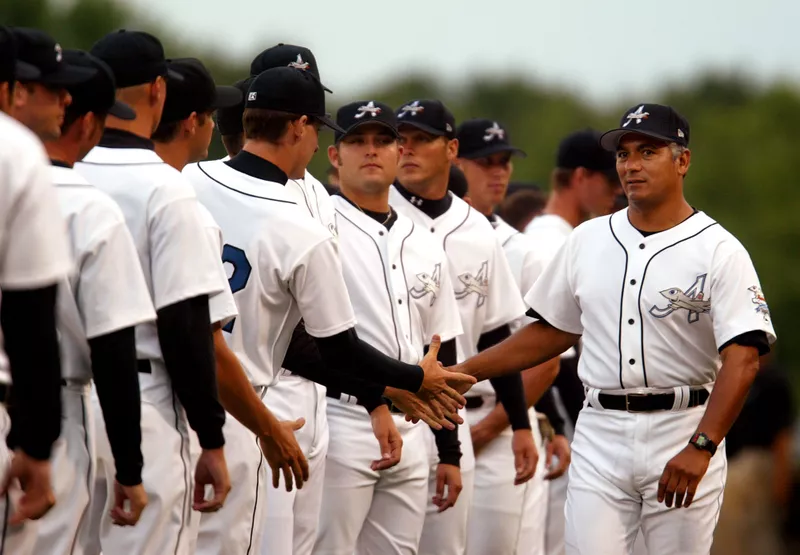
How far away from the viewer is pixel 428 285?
6.56 m

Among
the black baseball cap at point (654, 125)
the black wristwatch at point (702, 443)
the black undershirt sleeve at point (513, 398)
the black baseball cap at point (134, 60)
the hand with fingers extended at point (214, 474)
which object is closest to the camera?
the hand with fingers extended at point (214, 474)

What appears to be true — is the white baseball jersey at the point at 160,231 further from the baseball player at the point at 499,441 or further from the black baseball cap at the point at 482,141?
the black baseball cap at the point at 482,141

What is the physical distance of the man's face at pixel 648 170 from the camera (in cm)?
589

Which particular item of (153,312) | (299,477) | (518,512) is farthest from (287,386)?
(518,512)

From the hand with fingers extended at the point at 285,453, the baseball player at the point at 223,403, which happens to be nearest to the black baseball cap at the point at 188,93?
the baseball player at the point at 223,403

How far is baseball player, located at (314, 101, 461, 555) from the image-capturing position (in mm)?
6195

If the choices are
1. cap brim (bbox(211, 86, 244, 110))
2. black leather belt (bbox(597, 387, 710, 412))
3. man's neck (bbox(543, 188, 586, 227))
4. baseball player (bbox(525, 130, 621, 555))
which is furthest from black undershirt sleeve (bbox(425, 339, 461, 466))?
man's neck (bbox(543, 188, 586, 227))

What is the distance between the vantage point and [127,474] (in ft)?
13.1

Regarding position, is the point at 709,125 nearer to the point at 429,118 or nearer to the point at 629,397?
the point at 429,118

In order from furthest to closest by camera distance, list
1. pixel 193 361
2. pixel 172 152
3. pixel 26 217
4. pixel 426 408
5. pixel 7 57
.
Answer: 1. pixel 426 408
2. pixel 172 152
3. pixel 193 361
4. pixel 7 57
5. pixel 26 217

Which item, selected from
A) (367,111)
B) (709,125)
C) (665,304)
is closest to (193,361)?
(665,304)

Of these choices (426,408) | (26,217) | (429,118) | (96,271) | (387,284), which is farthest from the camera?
(429,118)

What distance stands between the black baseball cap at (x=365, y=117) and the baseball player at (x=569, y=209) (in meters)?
2.10

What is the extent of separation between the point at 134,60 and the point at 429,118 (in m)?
2.85
